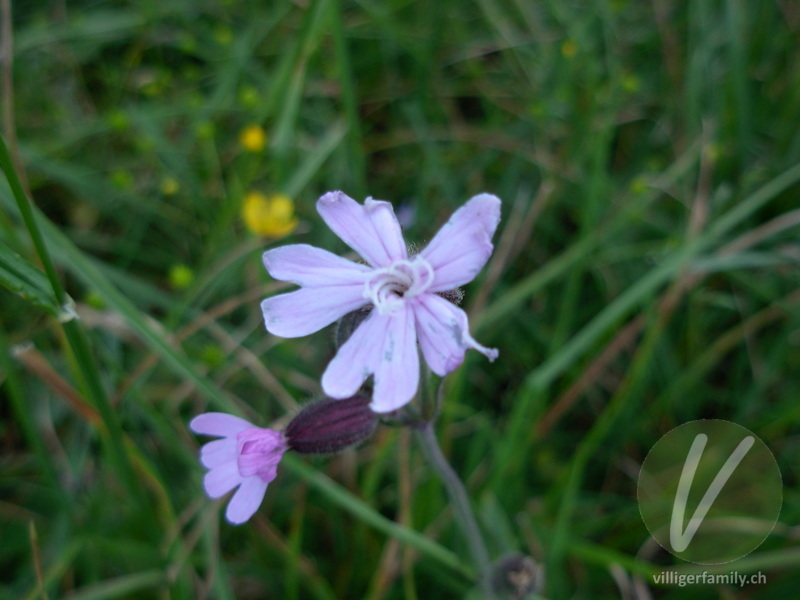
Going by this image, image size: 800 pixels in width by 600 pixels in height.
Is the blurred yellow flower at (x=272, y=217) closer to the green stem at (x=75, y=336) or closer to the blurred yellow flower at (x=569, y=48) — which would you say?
the green stem at (x=75, y=336)

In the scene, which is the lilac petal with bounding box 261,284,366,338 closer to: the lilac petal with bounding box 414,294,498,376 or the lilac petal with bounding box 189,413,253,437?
the lilac petal with bounding box 414,294,498,376

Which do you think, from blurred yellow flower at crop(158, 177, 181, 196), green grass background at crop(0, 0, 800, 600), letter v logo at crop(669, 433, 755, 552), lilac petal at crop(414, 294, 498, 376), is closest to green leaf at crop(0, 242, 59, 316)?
green grass background at crop(0, 0, 800, 600)

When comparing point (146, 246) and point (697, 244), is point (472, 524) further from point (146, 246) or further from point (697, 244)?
point (146, 246)

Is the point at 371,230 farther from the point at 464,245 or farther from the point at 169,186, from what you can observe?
the point at 169,186

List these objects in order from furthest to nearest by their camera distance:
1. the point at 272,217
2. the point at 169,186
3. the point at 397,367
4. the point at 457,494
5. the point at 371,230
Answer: the point at 169,186, the point at 272,217, the point at 457,494, the point at 371,230, the point at 397,367

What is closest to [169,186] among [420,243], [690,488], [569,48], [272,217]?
[272,217]

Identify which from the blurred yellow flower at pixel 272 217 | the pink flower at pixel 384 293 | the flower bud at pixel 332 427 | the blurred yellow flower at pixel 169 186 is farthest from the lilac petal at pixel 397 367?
the blurred yellow flower at pixel 169 186

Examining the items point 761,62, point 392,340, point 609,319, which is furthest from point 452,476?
point 761,62
